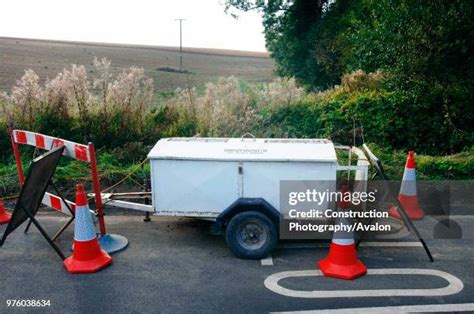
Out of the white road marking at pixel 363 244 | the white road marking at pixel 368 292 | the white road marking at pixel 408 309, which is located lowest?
the white road marking at pixel 408 309

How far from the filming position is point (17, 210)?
506 centimetres

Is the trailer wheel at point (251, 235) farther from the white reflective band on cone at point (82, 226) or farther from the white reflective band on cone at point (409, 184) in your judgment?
the white reflective band on cone at point (409, 184)

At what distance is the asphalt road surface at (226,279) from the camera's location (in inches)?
173

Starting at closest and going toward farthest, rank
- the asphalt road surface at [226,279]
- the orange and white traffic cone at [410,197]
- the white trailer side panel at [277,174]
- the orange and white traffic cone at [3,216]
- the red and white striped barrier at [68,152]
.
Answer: the asphalt road surface at [226,279] → the white trailer side panel at [277,174] → the red and white striped barrier at [68,152] → the orange and white traffic cone at [3,216] → the orange and white traffic cone at [410,197]

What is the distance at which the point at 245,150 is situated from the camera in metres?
5.53

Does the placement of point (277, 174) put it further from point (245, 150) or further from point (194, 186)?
point (194, 186)

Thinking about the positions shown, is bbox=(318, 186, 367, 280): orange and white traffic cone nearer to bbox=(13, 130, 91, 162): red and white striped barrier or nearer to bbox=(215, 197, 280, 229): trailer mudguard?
bbox=(215, 197, 280, 229): trailer mudguard

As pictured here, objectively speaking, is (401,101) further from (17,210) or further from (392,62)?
(17,210)

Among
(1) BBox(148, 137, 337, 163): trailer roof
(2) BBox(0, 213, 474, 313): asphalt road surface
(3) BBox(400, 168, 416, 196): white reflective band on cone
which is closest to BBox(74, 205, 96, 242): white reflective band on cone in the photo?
(2) BBox(0, 213, 474, 313): asphalt road surface

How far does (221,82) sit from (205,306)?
26.8 ft

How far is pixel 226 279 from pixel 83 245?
1.71 m

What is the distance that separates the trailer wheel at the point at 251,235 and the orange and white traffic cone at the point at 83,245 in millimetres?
1558

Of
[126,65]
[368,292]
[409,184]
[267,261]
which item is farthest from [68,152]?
[126,65]

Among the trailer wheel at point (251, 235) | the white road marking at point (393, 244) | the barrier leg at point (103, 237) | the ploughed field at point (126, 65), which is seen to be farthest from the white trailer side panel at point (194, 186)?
the ploughed field at point (126, 65)
